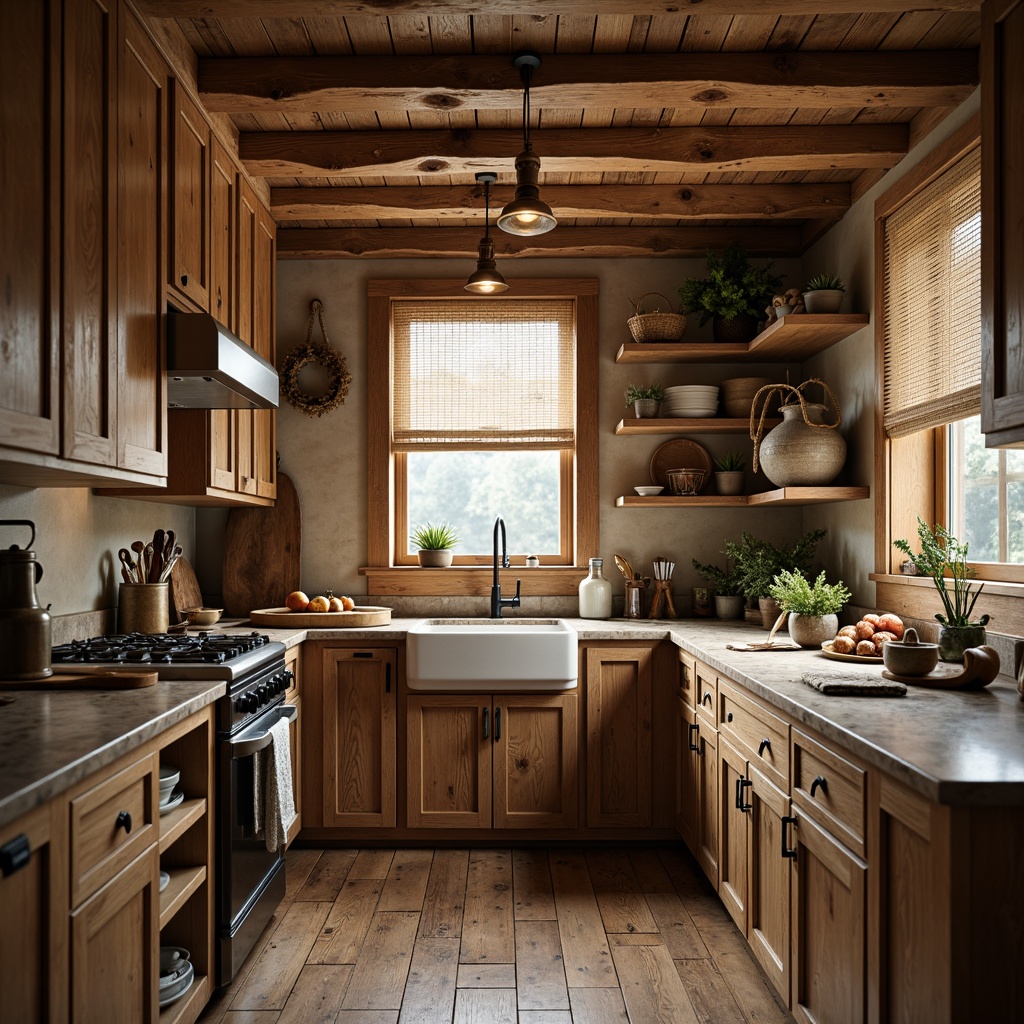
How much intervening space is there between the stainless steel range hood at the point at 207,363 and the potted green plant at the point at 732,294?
201 cm

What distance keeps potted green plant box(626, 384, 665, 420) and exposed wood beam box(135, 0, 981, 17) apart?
1811mm

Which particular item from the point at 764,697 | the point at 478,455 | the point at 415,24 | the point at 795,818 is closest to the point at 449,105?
the point at 415,24

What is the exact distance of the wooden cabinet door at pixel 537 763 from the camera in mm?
3555

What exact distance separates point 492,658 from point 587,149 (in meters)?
1.95

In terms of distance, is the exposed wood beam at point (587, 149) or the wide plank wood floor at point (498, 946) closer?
the wide plank wood floor at point (498, 946)

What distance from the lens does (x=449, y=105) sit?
2.87 m

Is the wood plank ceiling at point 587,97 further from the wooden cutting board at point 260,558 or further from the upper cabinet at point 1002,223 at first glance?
the wooden cutting board at point 260,558

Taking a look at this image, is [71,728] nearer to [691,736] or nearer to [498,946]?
[498,946]

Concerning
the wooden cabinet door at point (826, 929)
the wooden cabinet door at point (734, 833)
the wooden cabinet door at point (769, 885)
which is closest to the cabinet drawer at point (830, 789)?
the wooden cabinet door at point (826, 929)

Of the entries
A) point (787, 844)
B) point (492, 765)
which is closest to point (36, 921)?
point (787, 844)

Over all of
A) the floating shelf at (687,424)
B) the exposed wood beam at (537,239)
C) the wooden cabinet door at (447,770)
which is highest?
the exposed wood beam at (537,239)

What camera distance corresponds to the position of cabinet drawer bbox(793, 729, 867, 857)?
176cm

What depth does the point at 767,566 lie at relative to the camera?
3676mm

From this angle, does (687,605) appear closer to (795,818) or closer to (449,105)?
(795,818)
